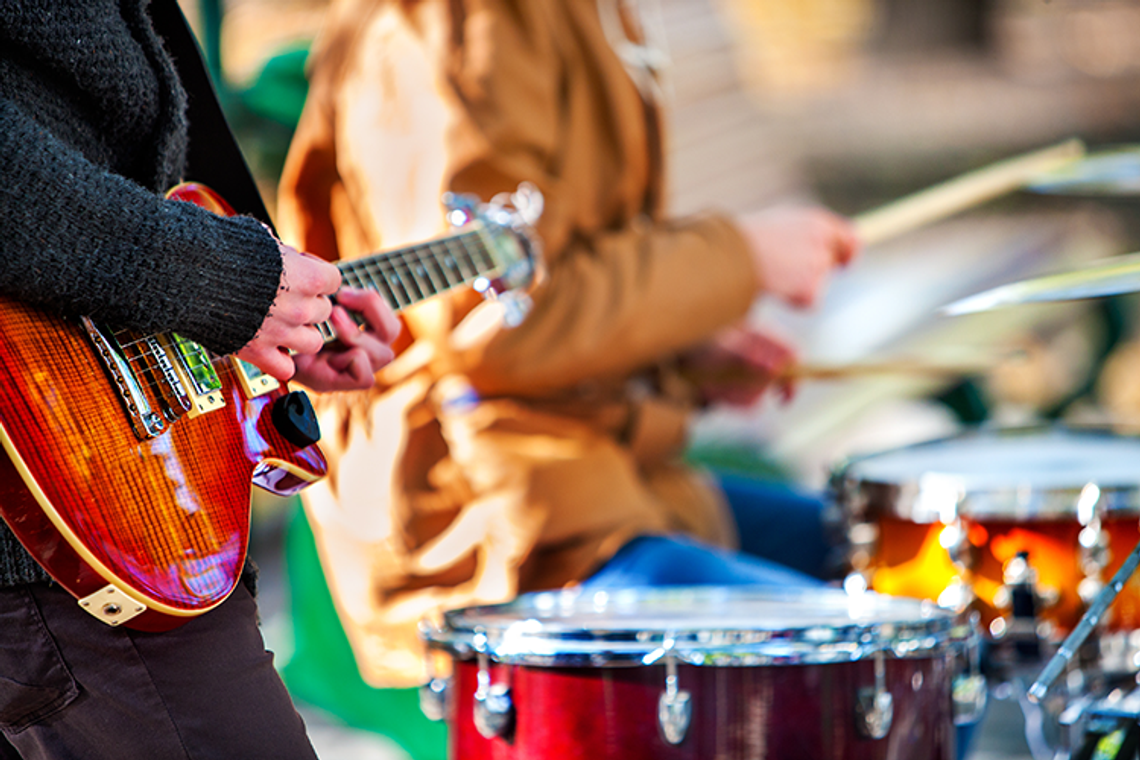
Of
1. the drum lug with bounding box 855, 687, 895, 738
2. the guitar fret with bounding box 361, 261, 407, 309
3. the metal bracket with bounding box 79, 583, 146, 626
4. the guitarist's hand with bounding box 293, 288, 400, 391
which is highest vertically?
the guitar fret with bounding box 361, 261, 407, 309

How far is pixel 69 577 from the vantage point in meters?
0.73

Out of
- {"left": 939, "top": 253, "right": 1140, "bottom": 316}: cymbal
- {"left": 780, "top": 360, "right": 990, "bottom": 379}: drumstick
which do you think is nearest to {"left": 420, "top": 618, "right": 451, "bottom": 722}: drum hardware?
{"left": 939, "top": 253, "right": 1140, "bottom": 316}: cymbal

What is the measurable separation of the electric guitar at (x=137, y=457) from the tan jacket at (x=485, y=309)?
0.59 meters

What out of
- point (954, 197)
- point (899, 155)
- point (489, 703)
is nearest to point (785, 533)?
point (954, 197)

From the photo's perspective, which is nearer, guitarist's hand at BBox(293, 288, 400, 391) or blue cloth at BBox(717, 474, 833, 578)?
guitarist's hand at BBox(293, 288, 400, 391)

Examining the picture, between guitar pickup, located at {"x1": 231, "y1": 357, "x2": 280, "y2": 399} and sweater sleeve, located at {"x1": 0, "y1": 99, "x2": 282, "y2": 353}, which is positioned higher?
sweater sleeve, located at {"x1": 0, "y1": 99, "x2": 282, "y2": 353}

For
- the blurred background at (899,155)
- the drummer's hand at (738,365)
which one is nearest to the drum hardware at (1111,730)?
the drummer's hand at (738,365)

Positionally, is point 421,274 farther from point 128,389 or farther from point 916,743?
point 916,743

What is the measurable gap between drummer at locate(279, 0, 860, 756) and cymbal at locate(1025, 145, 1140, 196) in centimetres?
32

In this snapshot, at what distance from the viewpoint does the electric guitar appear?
727 mm

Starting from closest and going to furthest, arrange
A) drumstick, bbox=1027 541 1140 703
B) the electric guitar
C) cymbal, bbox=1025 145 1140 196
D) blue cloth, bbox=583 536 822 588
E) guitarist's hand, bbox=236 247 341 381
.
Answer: the electric guitar
guitarist's hand, bbox=236 247 341 381
drumstick, bbox=1027 541 1140 703
blue cloth, bbox=583 536 822 588
cymbal, bbox=1025 145 1140 196

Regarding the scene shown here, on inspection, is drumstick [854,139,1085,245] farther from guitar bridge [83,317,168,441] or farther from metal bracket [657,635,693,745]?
guitar bridge [83,317,168,441]

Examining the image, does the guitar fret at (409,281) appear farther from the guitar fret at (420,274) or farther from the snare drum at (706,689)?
the snare drum at (706,689)

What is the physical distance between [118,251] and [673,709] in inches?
22.7
